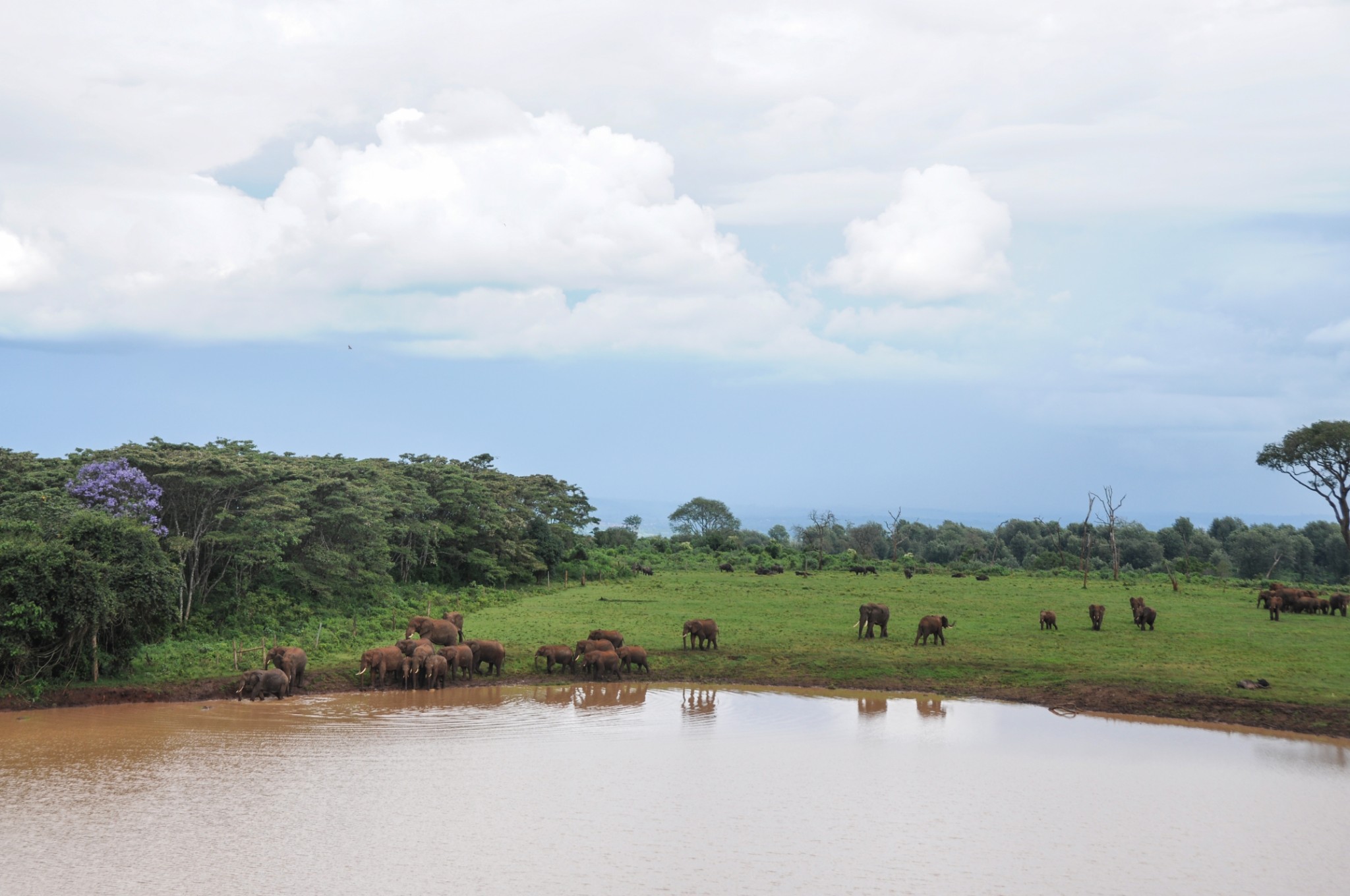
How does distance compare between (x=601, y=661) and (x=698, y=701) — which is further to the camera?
(x=601, y=661)

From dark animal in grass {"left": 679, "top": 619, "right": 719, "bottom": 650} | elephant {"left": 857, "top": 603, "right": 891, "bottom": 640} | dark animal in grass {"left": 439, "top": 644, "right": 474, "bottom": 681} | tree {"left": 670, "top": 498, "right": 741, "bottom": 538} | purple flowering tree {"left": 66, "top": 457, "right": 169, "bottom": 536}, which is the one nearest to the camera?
dark animal in grass {"left": 439, "top": 644, "right": 474, "bottom": 681}

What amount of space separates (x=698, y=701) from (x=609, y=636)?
513 centimetres

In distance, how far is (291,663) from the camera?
2361 cm

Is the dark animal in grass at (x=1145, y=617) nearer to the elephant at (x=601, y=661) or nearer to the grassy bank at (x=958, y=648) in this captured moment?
the grassy bank at (x=958, y=648)

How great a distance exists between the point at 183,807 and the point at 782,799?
8.80 m

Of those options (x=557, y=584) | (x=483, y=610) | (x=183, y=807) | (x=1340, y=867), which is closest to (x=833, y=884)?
(x=1340, y=867)

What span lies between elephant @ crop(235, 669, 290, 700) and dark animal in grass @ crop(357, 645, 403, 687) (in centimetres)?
207

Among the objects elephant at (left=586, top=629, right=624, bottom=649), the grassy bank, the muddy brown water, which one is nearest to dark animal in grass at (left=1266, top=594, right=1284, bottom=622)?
the grassy bank

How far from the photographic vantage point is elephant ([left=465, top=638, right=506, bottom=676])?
26000 mm

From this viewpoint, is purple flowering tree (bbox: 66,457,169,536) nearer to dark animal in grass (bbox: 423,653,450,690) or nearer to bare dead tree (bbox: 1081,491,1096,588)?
dark animal in grass (bbox: 423,653,450,690)

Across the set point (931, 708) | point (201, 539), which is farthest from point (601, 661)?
point (201, 539)

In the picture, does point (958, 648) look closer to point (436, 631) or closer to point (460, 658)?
point (460, 658)

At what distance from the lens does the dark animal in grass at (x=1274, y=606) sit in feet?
118

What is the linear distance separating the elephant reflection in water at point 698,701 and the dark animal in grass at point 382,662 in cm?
703
